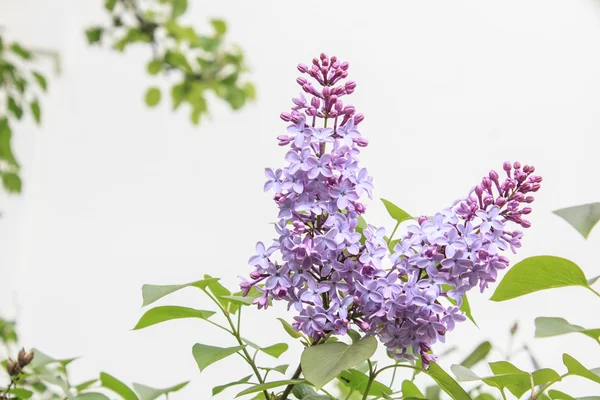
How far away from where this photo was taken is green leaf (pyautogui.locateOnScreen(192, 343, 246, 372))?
11.3 inches

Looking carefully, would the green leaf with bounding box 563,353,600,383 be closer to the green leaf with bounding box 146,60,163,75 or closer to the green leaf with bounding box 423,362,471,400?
the green leaf with bounding box 423,362,471,400

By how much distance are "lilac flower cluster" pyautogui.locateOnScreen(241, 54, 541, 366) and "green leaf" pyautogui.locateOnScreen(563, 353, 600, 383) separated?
→ 0.05m

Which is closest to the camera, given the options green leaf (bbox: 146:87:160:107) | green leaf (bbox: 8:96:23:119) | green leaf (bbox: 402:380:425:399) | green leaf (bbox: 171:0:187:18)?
green leaf (bbox: 402:380:425:399)

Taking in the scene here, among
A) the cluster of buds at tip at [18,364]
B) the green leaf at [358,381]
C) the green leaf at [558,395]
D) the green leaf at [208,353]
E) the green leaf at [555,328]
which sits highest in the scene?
the green leaf at [555,328]

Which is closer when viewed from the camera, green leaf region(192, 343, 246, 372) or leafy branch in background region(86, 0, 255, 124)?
green leaf region(192, 343, 246, 372)

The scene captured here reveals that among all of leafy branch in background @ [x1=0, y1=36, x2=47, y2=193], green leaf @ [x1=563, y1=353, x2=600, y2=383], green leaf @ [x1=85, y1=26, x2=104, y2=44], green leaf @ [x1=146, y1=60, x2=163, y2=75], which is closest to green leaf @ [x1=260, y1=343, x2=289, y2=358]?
green leaf @ [x1=563, y1=353, x2=600, y2=383]

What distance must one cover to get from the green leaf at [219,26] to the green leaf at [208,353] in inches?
40.4

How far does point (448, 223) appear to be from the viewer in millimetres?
268

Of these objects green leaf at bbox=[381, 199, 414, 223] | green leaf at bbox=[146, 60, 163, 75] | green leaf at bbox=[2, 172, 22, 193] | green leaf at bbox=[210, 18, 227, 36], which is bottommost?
green leaf at bbox=[381, 199, 414, 223]

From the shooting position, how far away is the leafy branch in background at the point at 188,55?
1.23m

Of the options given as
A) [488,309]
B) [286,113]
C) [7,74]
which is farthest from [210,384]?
[286,113]

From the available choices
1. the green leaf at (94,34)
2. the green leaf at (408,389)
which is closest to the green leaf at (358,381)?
the green leaf at (408,389)

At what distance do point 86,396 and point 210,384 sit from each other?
1197 mm

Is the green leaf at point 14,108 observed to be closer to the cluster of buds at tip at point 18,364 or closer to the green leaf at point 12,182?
the green leaf at point 12,182
